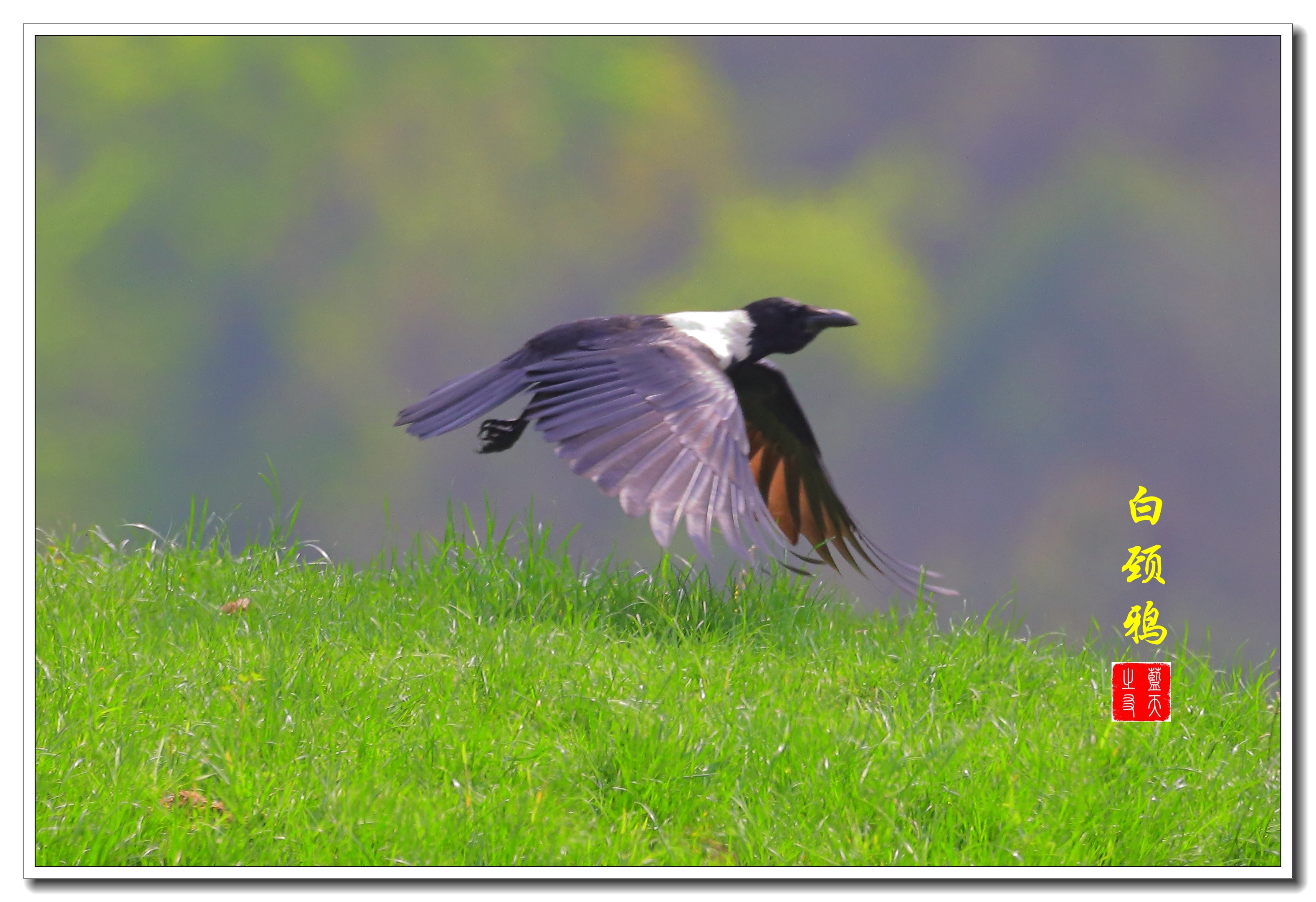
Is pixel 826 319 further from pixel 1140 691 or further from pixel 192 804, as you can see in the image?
pixel 192 804

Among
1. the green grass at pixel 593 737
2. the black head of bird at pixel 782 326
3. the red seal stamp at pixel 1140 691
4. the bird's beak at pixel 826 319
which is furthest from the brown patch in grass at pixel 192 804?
the bird's beak at pixel 826 319

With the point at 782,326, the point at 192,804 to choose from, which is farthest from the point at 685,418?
the point at 192,804

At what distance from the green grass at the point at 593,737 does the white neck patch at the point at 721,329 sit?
3.60 ft

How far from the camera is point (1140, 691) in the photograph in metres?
3.27

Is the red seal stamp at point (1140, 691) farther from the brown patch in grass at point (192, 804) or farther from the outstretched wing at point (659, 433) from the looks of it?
the brown patch in grass at point (192, 804)

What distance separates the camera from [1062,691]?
3.31 metres

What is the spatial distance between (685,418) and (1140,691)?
5.02ft

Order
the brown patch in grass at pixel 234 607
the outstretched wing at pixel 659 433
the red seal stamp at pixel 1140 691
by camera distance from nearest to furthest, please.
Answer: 1. the outstretched wing at pixel 659 433
2. the red seal stamp at pixel 1140 691
3. the brown patch in grass at pixel 234 607

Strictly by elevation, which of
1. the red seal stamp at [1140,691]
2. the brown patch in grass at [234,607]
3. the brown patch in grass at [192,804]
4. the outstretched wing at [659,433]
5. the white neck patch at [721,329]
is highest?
the white neck patch at [721,329]

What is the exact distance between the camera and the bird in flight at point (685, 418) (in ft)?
10.0

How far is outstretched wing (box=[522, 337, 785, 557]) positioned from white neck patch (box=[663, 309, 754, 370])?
183 millimetres

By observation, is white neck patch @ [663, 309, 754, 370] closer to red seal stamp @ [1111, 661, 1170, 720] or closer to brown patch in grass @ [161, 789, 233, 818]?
red seal stamp @ [1111, 661, 1170, 720]

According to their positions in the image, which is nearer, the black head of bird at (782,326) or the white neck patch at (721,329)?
the white neck patch at (721,329)

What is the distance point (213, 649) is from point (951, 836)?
1970 millimetres
